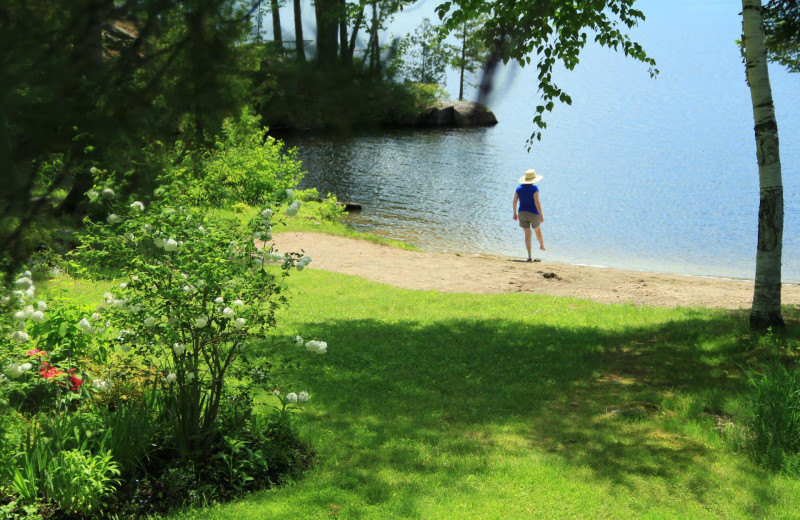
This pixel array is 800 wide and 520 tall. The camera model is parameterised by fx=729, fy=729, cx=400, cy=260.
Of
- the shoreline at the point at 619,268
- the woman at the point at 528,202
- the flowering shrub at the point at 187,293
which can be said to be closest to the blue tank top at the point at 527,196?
the woman at the point at 528,202

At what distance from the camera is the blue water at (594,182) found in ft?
62.4

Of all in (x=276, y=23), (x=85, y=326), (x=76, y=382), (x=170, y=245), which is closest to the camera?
(x=276, y=23)

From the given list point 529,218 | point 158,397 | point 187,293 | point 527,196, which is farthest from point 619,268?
point 187,293

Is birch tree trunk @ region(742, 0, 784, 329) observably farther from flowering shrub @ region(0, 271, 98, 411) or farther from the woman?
the woman

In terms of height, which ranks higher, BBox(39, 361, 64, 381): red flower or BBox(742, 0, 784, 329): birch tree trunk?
BBox(742, 0, 784, 329): birch tree trunk

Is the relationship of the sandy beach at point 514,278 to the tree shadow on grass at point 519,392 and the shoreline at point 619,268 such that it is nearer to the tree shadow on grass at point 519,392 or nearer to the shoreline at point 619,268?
the shoreline at point 619,268

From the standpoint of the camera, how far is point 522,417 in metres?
6.17

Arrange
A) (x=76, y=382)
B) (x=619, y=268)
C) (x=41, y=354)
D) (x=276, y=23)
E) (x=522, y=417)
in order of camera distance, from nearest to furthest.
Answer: (x=276, y=23), (x=41, y=354), (x=76, y=382), (x=522, y=417), (x=619, y=268)

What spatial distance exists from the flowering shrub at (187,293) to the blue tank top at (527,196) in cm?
1078

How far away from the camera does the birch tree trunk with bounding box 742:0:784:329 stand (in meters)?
7.41

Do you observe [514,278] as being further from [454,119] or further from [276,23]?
[454,119]

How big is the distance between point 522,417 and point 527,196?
973cm

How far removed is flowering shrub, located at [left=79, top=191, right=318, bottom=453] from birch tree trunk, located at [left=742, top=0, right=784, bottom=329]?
502 cm

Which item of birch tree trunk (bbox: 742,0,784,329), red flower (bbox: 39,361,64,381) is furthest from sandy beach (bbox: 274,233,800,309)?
red flower (bbox: 39,361,64,381)
